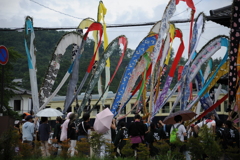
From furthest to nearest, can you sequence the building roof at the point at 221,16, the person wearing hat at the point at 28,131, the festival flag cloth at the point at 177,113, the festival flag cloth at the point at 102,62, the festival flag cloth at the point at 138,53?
the festival flag cloth at the point at 138,53, the festival flag cloth at the point at 102,62, the building roof at the point at 221,16, the person wearing hat at the point at 28,131, the festival flag cloth at the point at 177,113

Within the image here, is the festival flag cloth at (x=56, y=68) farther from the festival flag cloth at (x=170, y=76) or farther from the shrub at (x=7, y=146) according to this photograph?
the shrub at (x=7, y=146)

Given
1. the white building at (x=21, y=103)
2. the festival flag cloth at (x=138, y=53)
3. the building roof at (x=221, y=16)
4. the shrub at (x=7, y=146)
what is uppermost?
the building roof at (x=221, y=16)

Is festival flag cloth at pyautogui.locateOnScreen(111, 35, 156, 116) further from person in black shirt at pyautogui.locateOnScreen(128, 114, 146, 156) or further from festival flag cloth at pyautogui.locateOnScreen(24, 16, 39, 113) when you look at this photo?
person in black shirt at pyautogui.locateOnScreen(128, 114, 146, 156)

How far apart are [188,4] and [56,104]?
1799 cm

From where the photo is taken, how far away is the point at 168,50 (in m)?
16.2

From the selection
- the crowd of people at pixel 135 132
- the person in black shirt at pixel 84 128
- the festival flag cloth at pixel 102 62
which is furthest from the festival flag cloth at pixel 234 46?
the festival flag cloth at pixel 102 62

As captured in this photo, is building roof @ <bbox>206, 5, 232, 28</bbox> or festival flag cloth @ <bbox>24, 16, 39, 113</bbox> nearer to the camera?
building roof @ <bbox>206, 5, 232, 28</bbox>

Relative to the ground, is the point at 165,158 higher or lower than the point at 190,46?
lower

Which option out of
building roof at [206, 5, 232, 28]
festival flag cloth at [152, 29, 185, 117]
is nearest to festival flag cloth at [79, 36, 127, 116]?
festival flag cloth at [152, 29, 185, 117]

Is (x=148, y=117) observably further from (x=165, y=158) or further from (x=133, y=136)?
(x=165, y=158)

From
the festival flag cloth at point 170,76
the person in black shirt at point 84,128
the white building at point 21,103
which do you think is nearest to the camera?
the person in black shirt at point 84,128

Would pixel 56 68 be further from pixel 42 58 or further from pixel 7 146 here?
pixel 42 58

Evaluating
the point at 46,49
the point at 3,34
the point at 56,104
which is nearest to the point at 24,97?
the point at 3,34

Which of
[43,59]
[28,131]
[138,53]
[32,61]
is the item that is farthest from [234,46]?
[43,59]
